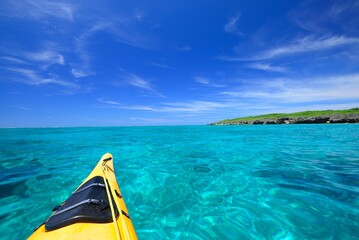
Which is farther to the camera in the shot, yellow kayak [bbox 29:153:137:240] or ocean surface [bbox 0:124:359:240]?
ocean surface [bbox 0:124:359:240]

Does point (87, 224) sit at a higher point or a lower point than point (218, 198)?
higher

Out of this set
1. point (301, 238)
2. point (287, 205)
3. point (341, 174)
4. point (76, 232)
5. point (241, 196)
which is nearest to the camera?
point (76, 232)

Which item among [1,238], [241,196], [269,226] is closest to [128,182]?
[1,238]

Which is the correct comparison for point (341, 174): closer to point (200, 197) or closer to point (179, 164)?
point (200, 197)

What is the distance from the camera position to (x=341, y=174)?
741 cm

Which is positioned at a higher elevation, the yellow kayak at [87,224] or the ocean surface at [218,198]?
the yellow kayak at [87,224]

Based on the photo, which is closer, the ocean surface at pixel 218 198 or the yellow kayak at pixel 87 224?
the yellow kayak at pixel 87 224

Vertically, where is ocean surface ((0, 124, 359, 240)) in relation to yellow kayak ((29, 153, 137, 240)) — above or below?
below

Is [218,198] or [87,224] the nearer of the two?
[87,224]

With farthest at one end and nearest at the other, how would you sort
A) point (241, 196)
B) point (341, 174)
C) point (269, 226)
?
1. point (341, 174)
2. point (241, 196)
3. point (269, 226)

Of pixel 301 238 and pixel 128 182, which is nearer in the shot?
pixel 301 238

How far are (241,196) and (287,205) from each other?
133cm

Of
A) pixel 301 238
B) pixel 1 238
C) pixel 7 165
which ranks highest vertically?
pixel 7 165

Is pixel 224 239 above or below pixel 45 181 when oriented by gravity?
below
